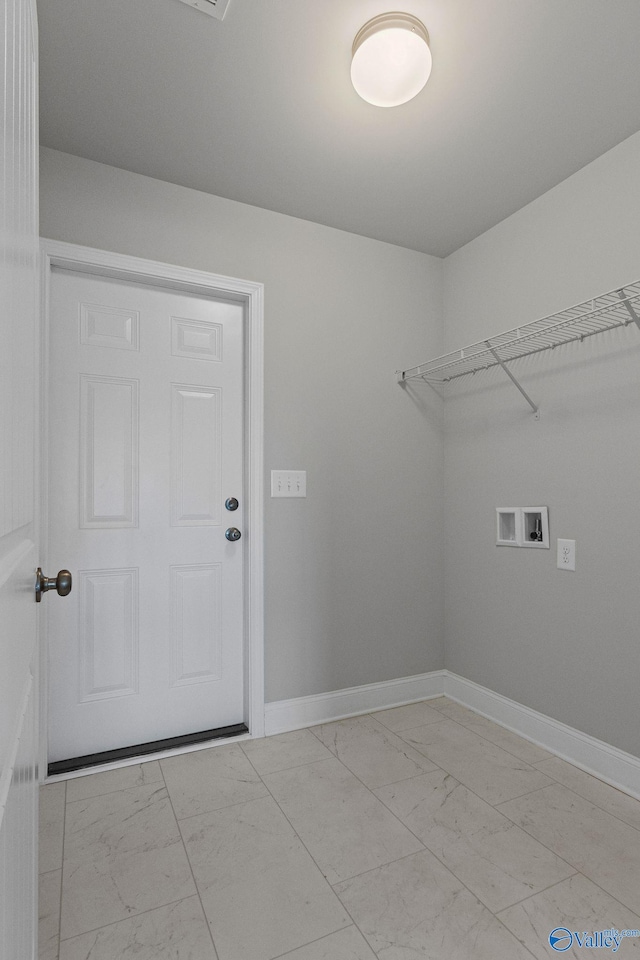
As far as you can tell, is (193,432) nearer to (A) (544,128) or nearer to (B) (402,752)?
(B) (402,752)

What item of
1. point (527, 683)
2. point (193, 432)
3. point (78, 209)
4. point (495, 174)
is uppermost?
point (495, 174)

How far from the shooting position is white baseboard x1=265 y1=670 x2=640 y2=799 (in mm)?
2008

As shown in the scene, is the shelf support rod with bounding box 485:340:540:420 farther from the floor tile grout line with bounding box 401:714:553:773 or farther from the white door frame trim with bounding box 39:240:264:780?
the floor tile grout line with bounding box 401:714:553:773

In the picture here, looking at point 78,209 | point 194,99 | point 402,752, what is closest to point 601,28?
point 194,99

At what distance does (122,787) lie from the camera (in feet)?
6.41

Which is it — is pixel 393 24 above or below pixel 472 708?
above

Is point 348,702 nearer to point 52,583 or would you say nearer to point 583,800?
point 583,800

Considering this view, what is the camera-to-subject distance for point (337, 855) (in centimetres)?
159

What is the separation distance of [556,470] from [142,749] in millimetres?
2090

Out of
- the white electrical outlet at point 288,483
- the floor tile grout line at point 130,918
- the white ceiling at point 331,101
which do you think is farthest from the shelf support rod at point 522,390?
the floor tile grout line at point 130,918

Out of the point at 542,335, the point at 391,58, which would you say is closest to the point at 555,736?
the point at 542,335

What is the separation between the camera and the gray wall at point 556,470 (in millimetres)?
2000

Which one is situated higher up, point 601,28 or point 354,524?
point 601,28

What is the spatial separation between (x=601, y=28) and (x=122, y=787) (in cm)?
290
